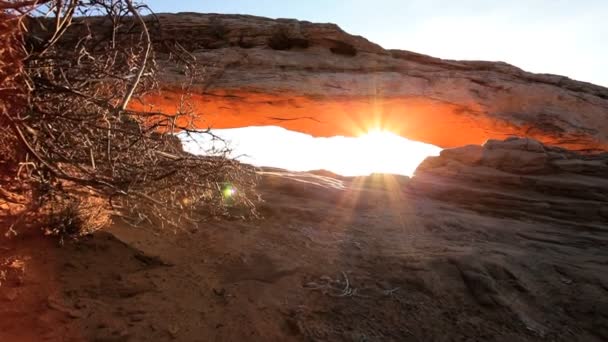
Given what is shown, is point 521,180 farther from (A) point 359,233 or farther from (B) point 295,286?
(B) point 295,286

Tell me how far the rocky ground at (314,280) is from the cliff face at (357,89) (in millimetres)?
4844

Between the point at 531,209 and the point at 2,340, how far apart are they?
8.32m

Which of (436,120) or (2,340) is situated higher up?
(436,120)

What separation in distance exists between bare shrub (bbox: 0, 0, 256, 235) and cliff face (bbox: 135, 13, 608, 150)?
6.94 meters

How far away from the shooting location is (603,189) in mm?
8055

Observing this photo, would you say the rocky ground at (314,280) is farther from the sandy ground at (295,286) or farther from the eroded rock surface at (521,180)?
the eroded rock surface at (521,180)

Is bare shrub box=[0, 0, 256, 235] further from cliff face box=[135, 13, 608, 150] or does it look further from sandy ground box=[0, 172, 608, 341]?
cliff face box=[135, 13, 608, 150]

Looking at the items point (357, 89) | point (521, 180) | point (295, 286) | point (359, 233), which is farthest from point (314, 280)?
point (357, 89)

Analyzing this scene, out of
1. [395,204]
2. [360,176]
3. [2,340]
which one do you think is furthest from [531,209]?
[2,340]

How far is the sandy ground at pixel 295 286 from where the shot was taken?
271 cm

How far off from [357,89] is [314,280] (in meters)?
8.18

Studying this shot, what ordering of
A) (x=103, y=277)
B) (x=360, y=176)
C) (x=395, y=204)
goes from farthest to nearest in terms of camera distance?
(x=360, y=176)
(x=395, y=204)
(x=103, y=277)

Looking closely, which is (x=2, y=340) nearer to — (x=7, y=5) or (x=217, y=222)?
(x=7, y=5)

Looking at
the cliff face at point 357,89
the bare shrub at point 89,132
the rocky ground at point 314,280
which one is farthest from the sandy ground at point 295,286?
the cliff face at point 357,89
